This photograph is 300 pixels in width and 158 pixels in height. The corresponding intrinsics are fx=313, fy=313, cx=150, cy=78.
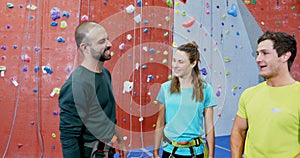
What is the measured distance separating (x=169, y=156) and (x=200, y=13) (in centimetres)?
288

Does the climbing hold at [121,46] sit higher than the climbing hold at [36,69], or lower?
higher

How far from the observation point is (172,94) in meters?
1.80

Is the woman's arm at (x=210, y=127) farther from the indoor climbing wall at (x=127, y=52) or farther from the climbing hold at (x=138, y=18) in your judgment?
the climbing hold at (x=138, y=18)

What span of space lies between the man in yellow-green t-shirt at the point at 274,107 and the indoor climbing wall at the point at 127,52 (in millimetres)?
1547

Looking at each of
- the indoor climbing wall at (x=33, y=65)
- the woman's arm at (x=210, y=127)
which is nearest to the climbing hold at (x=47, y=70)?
the indoor climbing wall at (x=33, y=65)

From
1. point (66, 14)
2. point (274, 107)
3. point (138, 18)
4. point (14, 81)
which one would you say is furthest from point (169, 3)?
point (274, 107)

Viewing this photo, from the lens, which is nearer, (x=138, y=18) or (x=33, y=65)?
(x=33, y=65)

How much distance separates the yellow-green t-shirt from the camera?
1.42m

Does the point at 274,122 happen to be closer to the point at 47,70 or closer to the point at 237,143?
the point at 237,143

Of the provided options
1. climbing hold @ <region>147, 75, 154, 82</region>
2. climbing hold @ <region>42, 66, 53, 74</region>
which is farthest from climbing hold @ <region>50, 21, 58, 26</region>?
climbing hold @ <region>147, 75, 154, 82</region>

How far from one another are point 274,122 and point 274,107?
72mm

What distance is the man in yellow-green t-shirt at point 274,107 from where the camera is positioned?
4.68 feet

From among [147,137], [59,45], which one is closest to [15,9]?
[59,45]

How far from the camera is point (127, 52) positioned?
3693 millimetres
